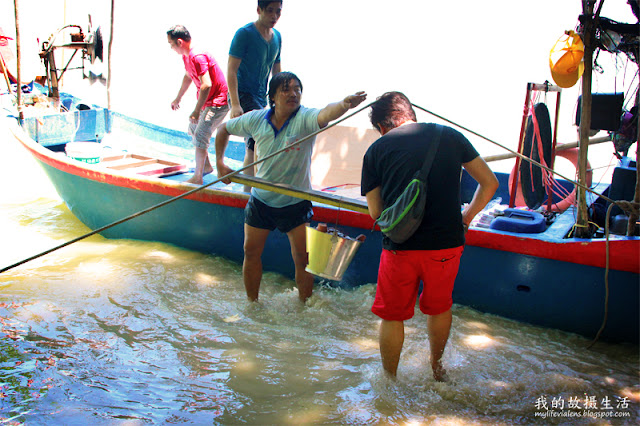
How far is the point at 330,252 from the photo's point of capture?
3.20 metres

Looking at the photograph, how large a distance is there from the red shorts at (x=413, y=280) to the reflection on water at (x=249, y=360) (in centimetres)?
54

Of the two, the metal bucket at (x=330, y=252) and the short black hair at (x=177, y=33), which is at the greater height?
the short black hair at (x=177, y=33)

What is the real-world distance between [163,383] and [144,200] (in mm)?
2356

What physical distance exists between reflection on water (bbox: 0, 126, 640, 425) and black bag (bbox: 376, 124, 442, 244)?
39.1 inches

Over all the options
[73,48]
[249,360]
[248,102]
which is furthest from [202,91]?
[73,48]

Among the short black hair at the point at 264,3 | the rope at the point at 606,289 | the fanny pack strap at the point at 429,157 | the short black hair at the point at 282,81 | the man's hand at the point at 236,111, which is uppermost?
the short black hair at the point at 264,3

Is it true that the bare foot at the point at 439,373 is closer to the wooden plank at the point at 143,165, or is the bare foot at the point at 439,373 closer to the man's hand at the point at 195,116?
the man's hand at the point at 195,116

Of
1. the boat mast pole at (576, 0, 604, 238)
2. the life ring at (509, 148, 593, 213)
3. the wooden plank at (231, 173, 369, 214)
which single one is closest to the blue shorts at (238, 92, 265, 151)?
the wooden plank at (231, 173, 369, 214)

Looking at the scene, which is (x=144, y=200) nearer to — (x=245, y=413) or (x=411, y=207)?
(x=245, y=413)

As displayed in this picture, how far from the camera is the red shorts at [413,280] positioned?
103 inches

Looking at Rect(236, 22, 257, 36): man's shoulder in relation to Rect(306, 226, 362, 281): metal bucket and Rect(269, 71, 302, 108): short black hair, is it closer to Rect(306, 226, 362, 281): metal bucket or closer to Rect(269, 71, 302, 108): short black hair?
Rect(269, 71, 302, 108): short black hair

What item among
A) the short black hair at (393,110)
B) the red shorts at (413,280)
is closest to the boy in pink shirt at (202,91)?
the short black hair at (393,110)

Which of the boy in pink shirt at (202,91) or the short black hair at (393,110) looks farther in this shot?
the boy in pink shirt at (202,91)

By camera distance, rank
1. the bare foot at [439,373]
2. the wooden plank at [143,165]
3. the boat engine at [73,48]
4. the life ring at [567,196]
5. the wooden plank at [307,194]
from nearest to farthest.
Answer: the bare foot at [439,373] → the wooden plank at [307,194] → the life ring at [567,196] → the wooden plank at [143,165] → the boat engine at [73,48]
